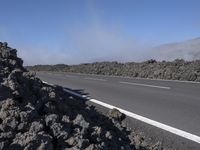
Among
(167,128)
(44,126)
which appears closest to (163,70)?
(167,128)

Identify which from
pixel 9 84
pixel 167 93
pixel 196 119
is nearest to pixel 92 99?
Result: pixel 167 93

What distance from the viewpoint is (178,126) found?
926 cm

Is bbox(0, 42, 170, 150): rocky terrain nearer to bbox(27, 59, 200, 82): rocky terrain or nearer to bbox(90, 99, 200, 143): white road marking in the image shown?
bbox(90, 99, 200, 143): white road marking

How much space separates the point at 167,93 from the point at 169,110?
4.37 metres

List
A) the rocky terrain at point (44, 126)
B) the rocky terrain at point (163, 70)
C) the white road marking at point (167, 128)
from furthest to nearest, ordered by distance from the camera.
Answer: the rocky terrain at point (163, 70)
the white road marking at point (167, 128)
the rocky terrain at point (44, 126)

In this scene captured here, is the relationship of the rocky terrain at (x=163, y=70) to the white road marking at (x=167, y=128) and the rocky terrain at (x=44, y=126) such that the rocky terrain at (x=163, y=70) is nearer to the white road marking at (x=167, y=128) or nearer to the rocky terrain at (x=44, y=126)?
the white road marking at (x=167, y=128)

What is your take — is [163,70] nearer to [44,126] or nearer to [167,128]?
[167,128]

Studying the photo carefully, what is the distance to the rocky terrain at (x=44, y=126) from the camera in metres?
4.94

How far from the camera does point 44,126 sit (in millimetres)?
5402

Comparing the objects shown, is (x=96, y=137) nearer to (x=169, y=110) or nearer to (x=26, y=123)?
(x=26, y=123)

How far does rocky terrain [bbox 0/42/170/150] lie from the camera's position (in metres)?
4.94

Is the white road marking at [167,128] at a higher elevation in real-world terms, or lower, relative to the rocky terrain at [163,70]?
lower

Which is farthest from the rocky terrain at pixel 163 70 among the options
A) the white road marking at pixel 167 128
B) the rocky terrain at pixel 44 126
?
the rocky terrain at pixel 44 126

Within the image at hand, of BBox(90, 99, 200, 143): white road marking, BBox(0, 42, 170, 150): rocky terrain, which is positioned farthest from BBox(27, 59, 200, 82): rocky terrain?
BBox(0, 42, 170, 150): rocky terrain
